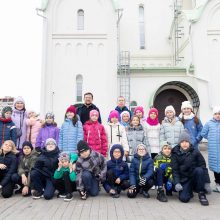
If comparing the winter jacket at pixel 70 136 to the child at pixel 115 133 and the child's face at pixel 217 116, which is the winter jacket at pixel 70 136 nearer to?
the child at pixel 115 133

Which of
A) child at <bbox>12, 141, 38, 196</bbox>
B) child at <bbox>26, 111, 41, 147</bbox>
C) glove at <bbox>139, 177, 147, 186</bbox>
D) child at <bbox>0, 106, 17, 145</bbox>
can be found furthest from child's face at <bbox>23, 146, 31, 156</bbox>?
glove at <bbox>139, 177, 147, 186</bbox>

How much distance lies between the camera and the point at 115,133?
23.7 ft

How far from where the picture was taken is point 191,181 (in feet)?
19.7

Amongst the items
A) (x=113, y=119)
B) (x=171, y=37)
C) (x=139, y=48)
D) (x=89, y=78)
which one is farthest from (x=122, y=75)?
(x=113, y=119)

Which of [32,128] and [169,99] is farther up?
[169,99]

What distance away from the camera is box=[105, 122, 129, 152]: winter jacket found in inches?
282

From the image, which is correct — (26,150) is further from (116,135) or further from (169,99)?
(169,99)

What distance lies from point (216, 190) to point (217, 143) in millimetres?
1114

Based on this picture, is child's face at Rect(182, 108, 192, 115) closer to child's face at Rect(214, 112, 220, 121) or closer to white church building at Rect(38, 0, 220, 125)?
child's face at Rect(214, 112, 220, 121)

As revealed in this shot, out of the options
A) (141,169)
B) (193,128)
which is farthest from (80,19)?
(141,169)

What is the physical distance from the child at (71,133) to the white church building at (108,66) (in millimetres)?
9288

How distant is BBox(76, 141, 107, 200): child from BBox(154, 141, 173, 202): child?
117 centimetres

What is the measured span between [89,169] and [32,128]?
2094 mm

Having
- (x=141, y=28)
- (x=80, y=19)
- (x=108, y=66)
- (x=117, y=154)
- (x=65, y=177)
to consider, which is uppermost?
(x=141, y=28)
